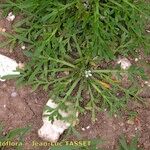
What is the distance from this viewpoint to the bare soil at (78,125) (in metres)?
3.61

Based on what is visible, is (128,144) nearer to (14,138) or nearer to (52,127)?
(52,127)

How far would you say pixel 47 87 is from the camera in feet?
12.0

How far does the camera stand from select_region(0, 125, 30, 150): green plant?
350 centimetres

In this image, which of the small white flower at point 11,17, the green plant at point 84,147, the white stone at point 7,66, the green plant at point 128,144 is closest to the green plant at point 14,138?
the green plant at point 84,147

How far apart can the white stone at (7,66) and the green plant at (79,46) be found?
0.09 m

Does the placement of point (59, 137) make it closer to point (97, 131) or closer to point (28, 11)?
point (97, 131)

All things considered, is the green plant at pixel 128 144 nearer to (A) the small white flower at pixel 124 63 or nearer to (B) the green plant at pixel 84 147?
(B) the green plant at pixel 84 147

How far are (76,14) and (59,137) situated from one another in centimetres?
99

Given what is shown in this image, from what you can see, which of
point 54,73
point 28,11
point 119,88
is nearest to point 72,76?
point 54,73

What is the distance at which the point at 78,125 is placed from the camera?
3631 mm

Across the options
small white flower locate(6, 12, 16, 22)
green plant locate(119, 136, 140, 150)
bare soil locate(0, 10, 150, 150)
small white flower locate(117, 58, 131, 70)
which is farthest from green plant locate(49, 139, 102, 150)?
small white flower locate(6, 12, 16, 22)

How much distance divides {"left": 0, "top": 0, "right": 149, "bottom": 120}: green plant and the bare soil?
0.30 ft

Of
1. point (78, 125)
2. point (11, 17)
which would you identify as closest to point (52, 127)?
point (78, 125)

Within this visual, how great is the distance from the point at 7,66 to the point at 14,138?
0.59 metres
